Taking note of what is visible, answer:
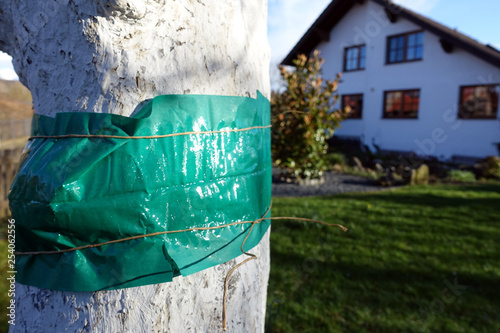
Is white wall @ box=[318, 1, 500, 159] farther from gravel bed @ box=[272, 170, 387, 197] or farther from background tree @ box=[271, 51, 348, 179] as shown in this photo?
background tree @ box=[271, 51, 348, 179]

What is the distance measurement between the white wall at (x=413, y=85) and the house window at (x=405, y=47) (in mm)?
216

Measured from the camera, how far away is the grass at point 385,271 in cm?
299

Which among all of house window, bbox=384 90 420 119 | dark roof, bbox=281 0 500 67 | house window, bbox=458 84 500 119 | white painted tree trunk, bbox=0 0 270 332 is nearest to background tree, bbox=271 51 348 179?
white painted tree trunk, bbox=0 0 270 332

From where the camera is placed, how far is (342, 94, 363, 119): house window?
1688 cm

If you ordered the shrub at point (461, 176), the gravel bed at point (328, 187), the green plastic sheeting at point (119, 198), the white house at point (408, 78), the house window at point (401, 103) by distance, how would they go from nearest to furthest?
the green plastic sheeting at point (119, 198) < the gravel bed at point (328, 187) < the shrub at point (461, 176) < the white house at point (408, 78) < the house window at point (401, 103)

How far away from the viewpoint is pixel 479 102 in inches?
507

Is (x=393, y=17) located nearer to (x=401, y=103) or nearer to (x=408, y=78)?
(x=408, y=78)

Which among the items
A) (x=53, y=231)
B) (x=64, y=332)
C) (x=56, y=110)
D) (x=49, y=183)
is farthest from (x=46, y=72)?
(x=64, y=332)

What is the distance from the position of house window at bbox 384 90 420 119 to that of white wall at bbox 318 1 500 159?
26 centimetres

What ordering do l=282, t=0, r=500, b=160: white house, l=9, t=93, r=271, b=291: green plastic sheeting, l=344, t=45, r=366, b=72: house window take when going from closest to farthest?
l=9, t=93, r=271, b=291: green plastic sheeting → l=282, t=0, r=500, b=160: white house → l=344, t=45, r=366, b=72: house window

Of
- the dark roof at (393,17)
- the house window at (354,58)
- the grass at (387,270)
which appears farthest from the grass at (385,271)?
the house window at (354,58)

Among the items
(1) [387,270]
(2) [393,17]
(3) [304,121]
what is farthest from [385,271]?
(2) [393,17]

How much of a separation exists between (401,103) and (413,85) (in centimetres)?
93

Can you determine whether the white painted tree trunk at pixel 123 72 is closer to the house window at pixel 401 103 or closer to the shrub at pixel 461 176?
the shrub at pixel 461 176
